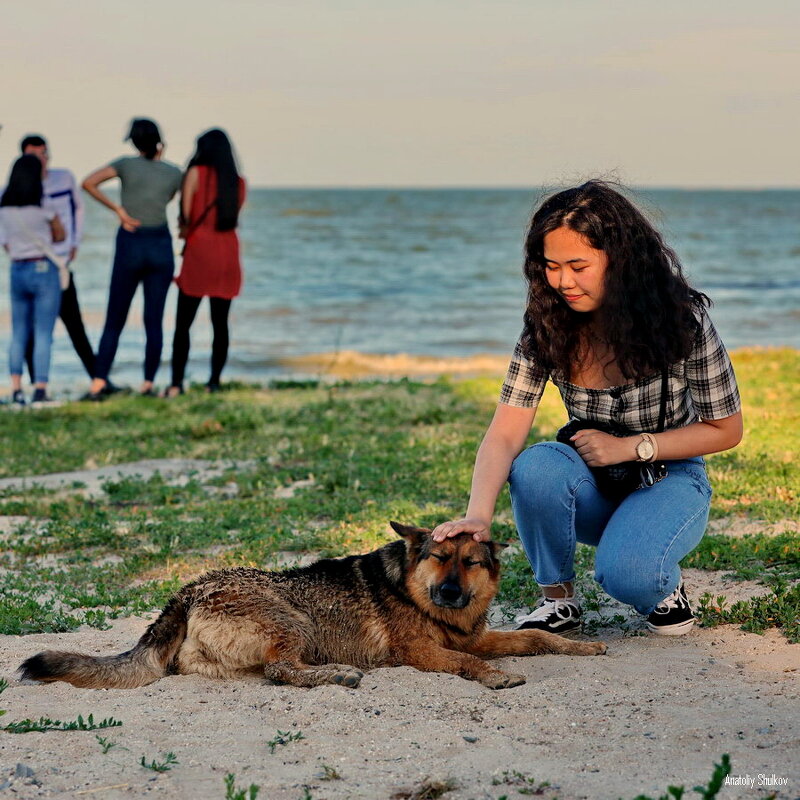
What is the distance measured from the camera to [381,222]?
70812mm

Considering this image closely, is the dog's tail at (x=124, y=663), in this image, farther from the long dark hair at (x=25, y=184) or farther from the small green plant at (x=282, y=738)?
the long dark hair at (x=25, y=184)

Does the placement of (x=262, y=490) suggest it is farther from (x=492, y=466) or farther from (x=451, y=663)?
(x=451, y=663)

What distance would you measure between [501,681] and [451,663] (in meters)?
0.29

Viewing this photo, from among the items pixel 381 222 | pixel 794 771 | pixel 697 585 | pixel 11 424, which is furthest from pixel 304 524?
pixel 381 222

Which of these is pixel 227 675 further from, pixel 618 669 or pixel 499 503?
pixel 499 503

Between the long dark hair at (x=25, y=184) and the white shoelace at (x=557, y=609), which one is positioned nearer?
the white shoelace at (x=557, y=609)

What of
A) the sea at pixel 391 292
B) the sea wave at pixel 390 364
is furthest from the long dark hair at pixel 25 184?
the sea wave at pixel 390 364

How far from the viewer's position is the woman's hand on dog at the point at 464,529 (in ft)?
14.9

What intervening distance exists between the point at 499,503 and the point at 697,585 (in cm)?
201

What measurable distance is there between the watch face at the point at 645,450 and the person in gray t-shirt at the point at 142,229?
7.96 metres

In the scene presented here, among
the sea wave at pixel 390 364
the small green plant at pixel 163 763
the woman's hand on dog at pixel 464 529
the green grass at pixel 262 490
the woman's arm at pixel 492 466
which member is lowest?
the sea wave at pixel 390 364

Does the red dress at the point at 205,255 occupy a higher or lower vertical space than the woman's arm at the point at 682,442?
higher

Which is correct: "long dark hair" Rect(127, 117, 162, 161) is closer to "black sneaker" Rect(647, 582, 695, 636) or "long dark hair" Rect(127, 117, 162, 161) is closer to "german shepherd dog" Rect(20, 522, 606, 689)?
"german shepherd dog" Rect(20, 522, 606, 689)

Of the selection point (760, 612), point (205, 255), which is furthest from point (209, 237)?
point (760, 612)
